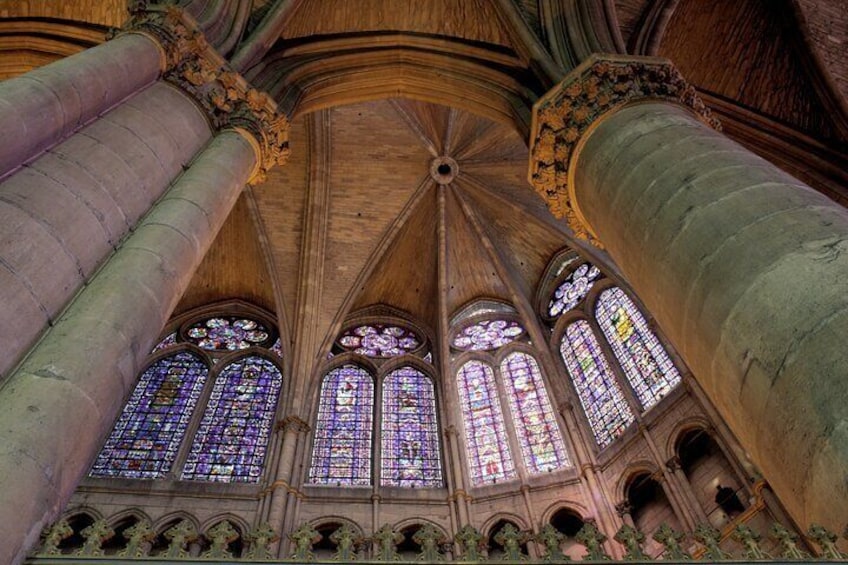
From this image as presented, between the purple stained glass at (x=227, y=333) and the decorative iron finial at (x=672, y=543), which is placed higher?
the purple stained glass at (x=227, y=333)

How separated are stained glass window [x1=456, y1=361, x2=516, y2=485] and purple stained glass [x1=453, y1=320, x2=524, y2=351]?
52cm

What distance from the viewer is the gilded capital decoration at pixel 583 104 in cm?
623

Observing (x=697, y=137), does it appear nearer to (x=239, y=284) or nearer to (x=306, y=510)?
(x=306, y=510)


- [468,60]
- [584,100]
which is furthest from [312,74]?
[584,100]

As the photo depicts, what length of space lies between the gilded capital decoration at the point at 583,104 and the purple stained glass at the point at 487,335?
23.0 ft

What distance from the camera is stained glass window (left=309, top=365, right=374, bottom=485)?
428 inches

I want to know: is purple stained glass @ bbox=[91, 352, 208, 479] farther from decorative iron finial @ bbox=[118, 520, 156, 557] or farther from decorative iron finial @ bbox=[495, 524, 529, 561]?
decorative iron finial @ bbox=[495, 524, 529, 561]

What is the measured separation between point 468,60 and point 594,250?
17.0 feet

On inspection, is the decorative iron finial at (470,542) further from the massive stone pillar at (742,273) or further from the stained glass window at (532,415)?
the stained glass window at (532,415)

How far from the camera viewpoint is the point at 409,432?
38.9 feet

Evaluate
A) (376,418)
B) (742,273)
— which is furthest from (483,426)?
(742,273)

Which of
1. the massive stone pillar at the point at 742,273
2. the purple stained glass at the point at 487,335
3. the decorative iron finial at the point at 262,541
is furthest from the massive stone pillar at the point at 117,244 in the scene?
the purple stained glass at the point at 487,335

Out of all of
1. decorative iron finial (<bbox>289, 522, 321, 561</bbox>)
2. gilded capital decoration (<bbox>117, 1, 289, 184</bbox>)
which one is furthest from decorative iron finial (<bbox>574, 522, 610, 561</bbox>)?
gilded capital decoration (<bbox>117, 1, 289, 184</bbox>)

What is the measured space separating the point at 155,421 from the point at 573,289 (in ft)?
26.9
